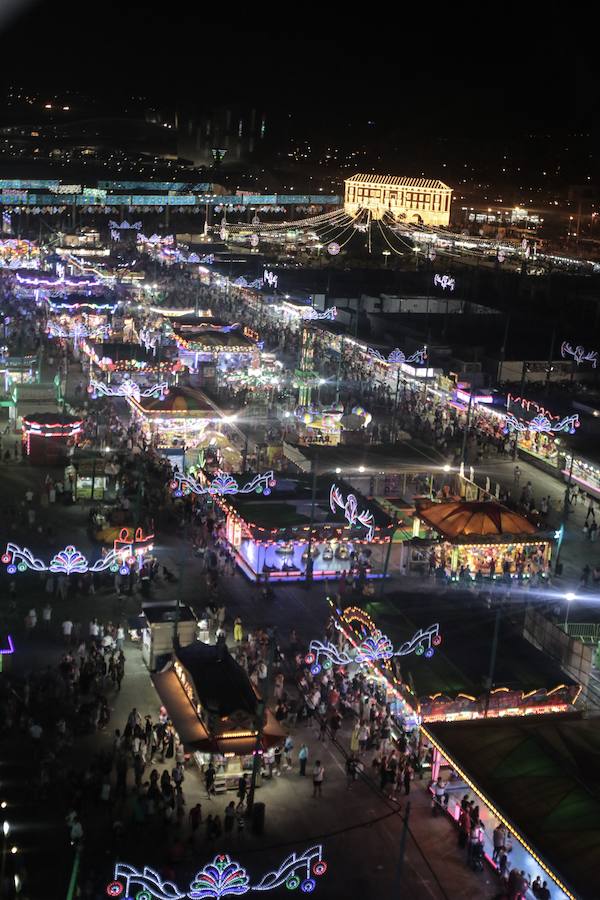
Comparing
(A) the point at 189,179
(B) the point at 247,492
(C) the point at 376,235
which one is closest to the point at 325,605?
(B) the point at 247,492

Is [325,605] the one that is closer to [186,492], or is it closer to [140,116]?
[186,492]

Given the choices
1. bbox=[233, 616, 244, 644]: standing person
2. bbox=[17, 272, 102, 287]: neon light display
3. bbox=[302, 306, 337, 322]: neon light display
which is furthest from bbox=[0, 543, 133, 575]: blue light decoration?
bbox=[17, 272, 102, 287]: neon light display

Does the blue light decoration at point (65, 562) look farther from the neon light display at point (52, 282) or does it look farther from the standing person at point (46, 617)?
the neon light display at point (52, 282)

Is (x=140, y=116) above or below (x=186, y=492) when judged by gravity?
above

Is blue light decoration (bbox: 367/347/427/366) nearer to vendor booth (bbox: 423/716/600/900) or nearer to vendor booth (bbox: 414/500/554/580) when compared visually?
vendor booth (bbox: 414/500/554/580)

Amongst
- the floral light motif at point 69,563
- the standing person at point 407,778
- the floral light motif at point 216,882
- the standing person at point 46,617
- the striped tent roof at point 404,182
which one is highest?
the striped tent roof at point 404,182

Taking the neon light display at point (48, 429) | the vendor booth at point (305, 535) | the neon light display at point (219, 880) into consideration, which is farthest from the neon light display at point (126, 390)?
the neon light display at point (219, 880)
